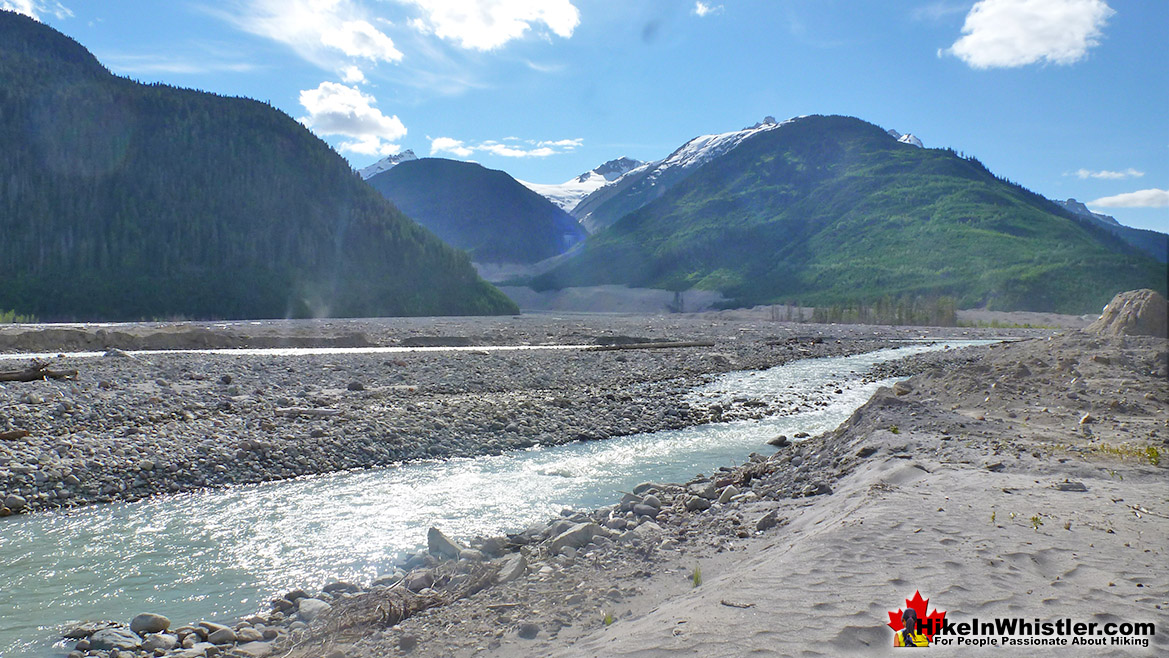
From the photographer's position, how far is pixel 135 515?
1052 cm

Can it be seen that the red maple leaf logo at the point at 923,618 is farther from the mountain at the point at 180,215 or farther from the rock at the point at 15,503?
the mountain at the point at 180,215

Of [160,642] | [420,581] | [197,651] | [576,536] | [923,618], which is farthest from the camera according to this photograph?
[576,536]

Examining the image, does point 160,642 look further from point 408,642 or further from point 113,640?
point 408,642

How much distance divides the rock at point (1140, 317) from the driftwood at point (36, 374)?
2908 cm

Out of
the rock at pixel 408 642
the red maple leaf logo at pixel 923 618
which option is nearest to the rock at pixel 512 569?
the rock at pixel 408 642

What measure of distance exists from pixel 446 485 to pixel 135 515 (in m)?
4.79

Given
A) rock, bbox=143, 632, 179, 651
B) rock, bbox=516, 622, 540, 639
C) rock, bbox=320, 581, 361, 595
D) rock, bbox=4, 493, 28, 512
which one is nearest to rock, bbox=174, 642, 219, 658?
rock, bbox=143, 632, 179, 651

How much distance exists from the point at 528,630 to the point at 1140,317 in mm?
21229

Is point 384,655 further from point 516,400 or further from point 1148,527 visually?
point 516,400

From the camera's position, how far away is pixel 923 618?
4.59 meters

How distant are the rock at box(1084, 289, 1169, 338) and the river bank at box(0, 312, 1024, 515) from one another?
28.2 ft

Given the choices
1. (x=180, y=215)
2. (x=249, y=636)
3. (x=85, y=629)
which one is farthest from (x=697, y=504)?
(x=180, y=215)

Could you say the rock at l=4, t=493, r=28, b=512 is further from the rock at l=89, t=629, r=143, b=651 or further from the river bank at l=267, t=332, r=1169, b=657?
the river bank at l=267, t=332, r=1169, b=657

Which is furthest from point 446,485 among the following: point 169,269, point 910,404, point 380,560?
point 169,269
